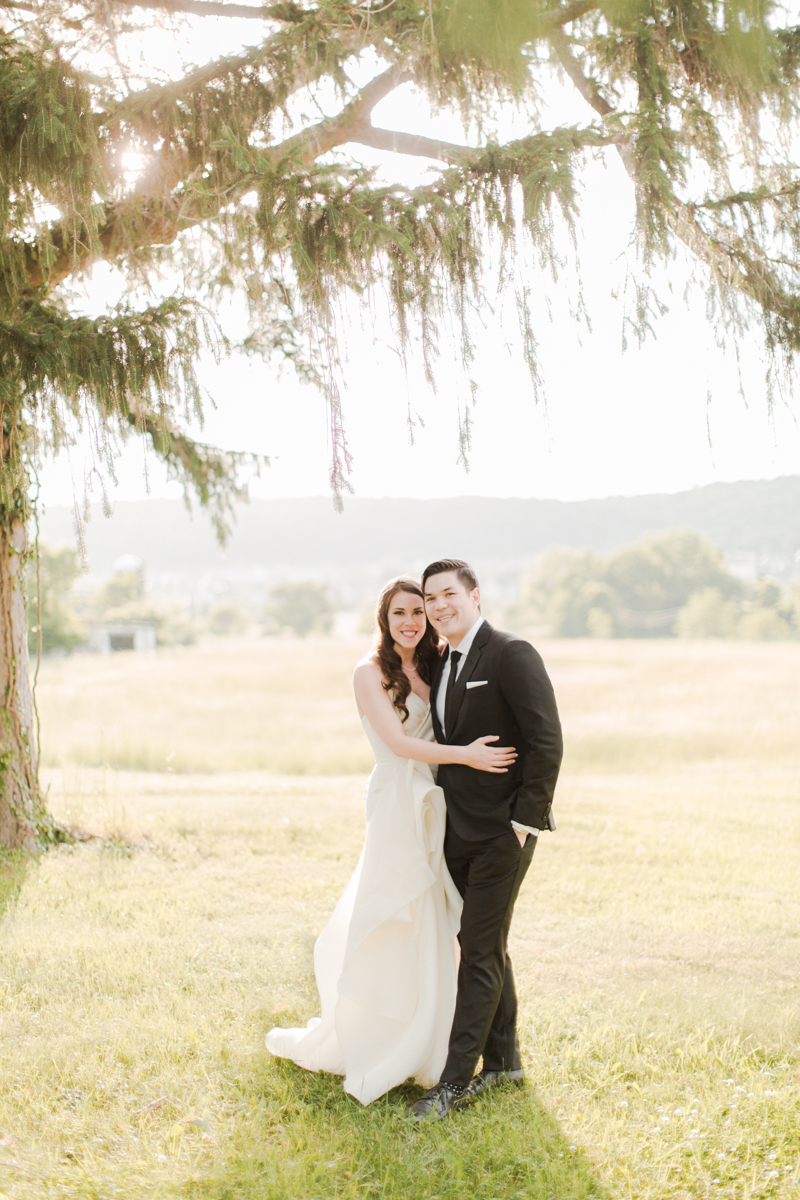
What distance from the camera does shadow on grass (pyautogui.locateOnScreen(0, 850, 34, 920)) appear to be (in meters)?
4.89

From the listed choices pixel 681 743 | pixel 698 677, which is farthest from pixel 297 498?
pixel 681 743

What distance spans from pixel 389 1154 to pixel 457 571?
6.23 ft

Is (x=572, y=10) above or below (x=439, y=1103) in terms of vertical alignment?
above

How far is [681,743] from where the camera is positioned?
643 inches

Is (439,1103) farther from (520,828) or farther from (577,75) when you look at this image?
(577,75)

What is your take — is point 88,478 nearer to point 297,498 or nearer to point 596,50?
point 596,50

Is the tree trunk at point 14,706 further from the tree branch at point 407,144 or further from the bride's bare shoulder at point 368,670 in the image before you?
the bride's bare shoulder at point 368,670

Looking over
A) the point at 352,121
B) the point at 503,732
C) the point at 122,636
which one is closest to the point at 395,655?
the point at 503,732

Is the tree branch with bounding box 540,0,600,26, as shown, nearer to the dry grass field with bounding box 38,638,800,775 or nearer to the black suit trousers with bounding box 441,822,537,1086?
the black suit trousers with bounding box 441,822,537,1086

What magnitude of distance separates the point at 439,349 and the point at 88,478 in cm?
180

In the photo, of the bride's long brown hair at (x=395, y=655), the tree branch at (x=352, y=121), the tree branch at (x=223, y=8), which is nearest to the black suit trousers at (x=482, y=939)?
the bride's long brown hair at (x=395, y=655)

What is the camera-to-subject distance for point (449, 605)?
2.96 m

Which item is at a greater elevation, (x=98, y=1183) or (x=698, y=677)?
(x=98, y=1183)

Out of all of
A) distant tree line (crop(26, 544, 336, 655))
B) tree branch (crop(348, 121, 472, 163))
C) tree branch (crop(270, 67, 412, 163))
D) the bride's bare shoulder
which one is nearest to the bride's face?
the bride's bare shoulder
